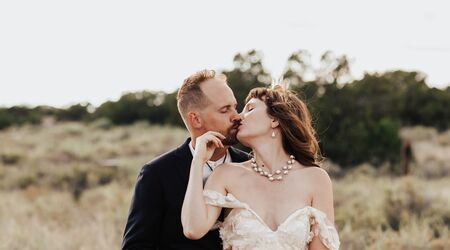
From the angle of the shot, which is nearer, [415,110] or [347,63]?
[347,63]

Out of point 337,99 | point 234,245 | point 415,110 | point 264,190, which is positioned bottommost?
point 415,110

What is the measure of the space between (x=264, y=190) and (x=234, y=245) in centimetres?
34

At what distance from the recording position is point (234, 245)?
13.9 ft

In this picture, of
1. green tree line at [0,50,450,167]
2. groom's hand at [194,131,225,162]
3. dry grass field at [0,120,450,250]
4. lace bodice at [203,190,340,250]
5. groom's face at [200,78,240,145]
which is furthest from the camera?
green tree line at [0,50,450,167]

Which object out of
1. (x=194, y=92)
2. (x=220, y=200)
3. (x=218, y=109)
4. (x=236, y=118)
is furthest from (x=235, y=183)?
(x=194, y=92)

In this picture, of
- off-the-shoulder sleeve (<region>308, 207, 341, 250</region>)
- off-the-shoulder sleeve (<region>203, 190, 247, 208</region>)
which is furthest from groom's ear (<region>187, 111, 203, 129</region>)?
off-the-shoulder sleeve (<region>308, 207, 341, 250</region>)

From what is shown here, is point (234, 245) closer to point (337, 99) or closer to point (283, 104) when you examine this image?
point (283, 104)

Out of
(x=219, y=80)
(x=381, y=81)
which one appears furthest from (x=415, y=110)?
(x=219, y=80)

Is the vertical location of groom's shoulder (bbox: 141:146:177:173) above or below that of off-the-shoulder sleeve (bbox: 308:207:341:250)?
above

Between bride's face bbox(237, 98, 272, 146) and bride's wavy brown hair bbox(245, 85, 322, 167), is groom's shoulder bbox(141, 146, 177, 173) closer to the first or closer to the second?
bride's face bbox(237, 98, 272, 146)

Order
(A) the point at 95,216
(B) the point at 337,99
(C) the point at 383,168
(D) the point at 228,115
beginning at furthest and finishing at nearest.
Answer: (B) the point at 337,99 → (C) the point at 383,168 → (A) the point at 95,216 → (D) the point at 228,115

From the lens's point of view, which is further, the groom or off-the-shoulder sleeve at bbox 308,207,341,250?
the groom

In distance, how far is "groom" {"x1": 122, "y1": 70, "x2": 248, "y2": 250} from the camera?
4555mm

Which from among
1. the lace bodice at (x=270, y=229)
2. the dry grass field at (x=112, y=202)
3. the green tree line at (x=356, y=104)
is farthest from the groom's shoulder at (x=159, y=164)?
the green tree line at (x=356, y=104)
